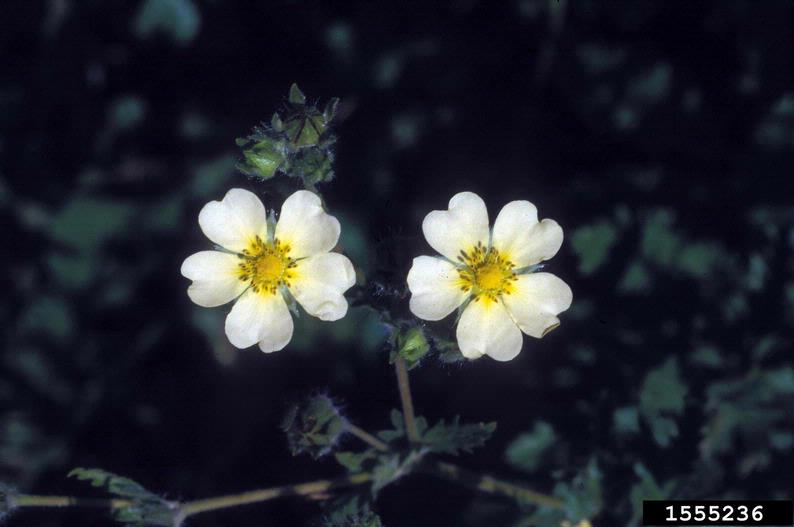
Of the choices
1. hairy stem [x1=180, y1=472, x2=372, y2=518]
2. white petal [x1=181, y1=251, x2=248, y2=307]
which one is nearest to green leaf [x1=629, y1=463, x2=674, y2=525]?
hairy stem [x1=180, y1=472, x2=372, y2=518]

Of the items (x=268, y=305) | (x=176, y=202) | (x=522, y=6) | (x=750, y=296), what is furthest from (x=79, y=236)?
(x=750, y=296)

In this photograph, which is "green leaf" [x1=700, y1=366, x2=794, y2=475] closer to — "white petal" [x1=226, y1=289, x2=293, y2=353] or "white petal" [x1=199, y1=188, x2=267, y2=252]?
"white petal" [x1=226, y1=289, x2=293, y2=353]

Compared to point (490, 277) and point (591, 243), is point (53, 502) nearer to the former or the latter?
point (490, 277)

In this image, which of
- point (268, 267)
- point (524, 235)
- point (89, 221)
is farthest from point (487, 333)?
point (89, 221)

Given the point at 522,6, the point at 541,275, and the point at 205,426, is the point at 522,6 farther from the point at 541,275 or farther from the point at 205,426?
the point at 205,426

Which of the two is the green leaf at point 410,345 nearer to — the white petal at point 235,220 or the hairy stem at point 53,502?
the white petal at point 235,220

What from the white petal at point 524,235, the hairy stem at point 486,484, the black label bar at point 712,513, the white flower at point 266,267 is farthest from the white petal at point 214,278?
the black label bar at point 712,513

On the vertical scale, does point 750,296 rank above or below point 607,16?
below
